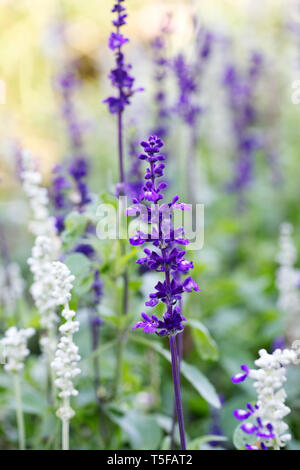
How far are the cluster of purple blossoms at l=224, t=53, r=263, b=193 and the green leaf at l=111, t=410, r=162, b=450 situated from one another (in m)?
2.37

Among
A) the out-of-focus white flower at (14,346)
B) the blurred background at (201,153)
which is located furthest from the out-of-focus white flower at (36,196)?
the out-of-focus white flower at (14,346)

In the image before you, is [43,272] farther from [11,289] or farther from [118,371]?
[11,289]

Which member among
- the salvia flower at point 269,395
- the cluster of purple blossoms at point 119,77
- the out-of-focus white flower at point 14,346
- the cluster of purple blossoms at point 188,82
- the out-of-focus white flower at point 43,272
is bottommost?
the salvia flower at point 269,395

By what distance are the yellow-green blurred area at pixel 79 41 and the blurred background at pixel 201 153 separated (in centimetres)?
3

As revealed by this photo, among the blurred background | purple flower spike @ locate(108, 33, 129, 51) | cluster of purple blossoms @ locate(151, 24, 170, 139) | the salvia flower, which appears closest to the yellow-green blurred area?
the blurred background

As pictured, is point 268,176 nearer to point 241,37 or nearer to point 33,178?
point 241,37

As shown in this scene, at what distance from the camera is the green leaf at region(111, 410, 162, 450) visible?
2253 millimetres

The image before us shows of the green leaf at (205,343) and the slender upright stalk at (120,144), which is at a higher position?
the slender upright stalk at (120,144)

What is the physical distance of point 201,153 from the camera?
20.2 feet

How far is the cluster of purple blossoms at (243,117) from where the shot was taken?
4.34 m

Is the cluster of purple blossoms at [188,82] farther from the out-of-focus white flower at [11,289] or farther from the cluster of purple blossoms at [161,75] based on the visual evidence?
the out-of-focus white flower at [11,289]

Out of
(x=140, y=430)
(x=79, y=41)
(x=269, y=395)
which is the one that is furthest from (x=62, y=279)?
(x=79, y=41)

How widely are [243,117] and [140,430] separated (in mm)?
2821

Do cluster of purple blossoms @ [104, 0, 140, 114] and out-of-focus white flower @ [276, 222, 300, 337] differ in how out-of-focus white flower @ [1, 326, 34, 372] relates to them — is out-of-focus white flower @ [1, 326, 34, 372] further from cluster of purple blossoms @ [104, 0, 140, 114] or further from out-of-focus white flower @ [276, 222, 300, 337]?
out-of-focus white flower @ [276, 222, 300, 337]
